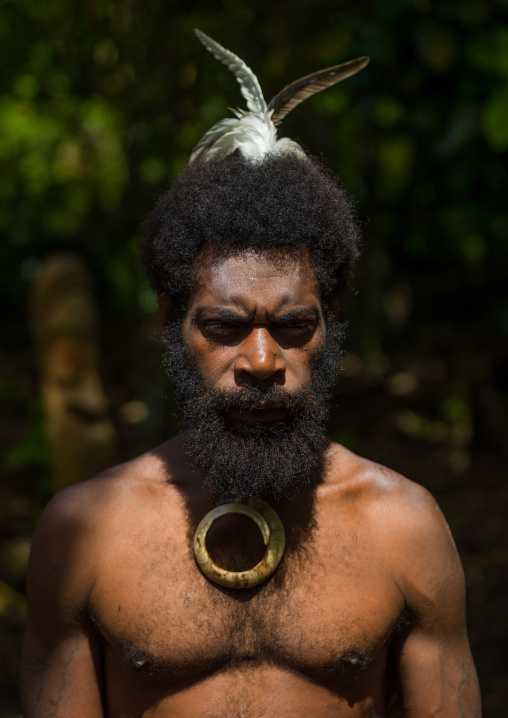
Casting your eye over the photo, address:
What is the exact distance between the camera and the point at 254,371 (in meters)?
1.91

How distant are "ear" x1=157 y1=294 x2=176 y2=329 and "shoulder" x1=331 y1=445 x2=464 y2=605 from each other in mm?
636

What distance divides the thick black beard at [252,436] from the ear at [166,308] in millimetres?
86

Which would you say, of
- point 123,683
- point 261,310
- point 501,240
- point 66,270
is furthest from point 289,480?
point 501,240

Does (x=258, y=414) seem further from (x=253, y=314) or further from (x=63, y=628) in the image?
(x=63, y=628)

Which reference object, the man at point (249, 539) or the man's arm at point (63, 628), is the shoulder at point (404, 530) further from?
the man's arm at point (63, 628)

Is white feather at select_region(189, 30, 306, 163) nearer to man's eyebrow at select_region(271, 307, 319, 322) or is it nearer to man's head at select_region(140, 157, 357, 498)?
man's head at select_region(140, 157, 357, 498)

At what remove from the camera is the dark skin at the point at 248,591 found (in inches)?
78.3

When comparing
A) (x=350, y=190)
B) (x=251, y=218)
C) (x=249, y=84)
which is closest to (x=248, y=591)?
(x=251, y=218)

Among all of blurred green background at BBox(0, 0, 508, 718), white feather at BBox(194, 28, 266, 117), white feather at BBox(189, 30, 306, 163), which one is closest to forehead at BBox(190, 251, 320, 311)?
white feather at BBox(189, 30, 306, 163)

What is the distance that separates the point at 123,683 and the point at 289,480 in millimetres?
703

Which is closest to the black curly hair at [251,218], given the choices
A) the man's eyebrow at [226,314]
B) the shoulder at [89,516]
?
the man's eyebrow at [226,314]

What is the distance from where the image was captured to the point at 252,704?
1.98m

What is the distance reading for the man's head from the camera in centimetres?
197

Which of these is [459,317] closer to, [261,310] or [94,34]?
[94,34]
